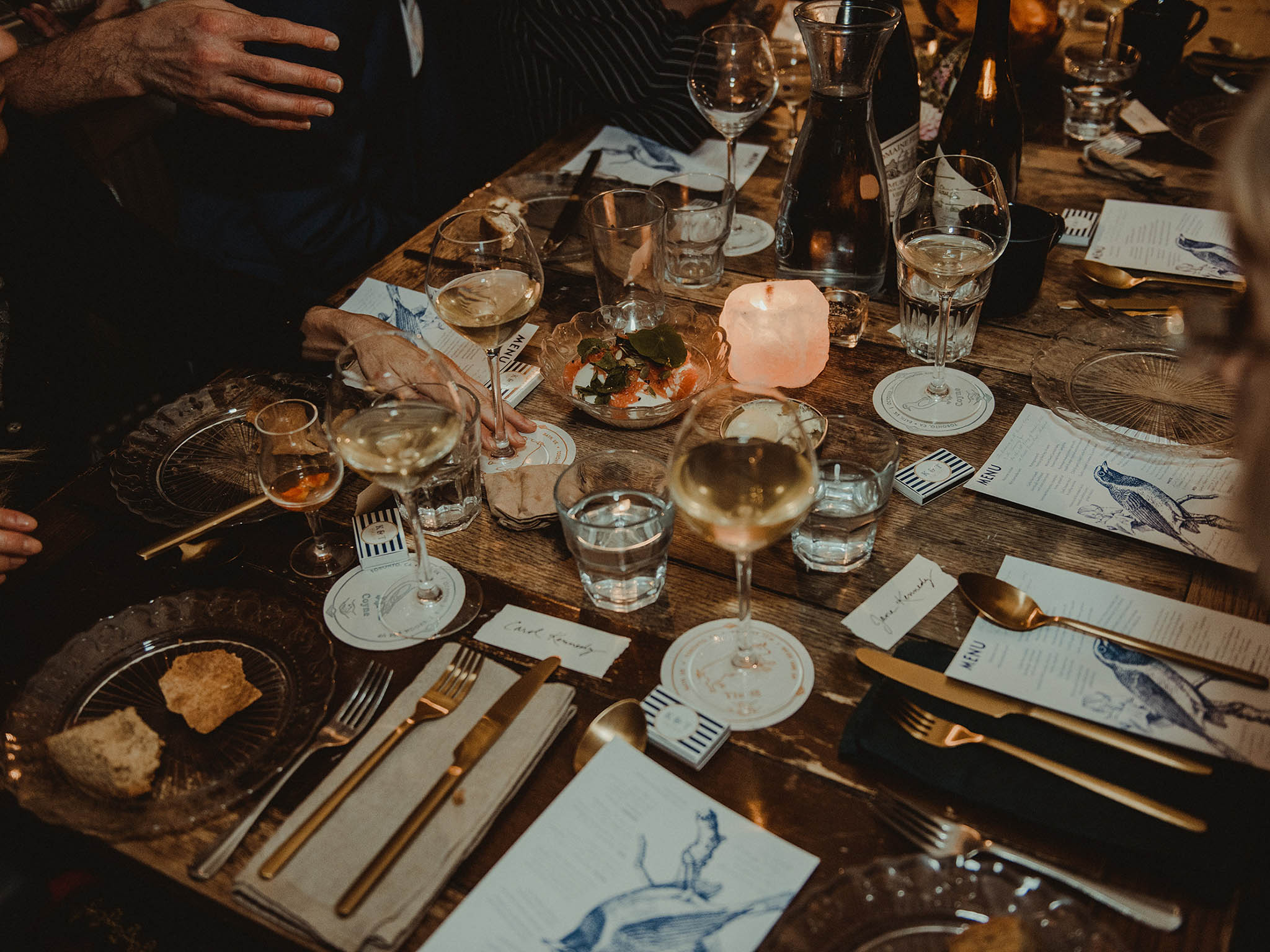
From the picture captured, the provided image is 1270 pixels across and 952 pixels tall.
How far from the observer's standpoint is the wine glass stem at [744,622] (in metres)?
0.85

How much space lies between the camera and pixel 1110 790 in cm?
76

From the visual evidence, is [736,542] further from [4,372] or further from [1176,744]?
[4,372]

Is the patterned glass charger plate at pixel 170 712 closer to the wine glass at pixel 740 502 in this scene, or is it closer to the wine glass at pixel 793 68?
the wine glass at pixel 740 502

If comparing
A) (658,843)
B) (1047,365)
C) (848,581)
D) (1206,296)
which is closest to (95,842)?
(658,843)

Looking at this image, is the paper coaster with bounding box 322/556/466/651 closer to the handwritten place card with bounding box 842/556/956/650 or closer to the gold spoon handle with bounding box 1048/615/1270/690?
the handwritten place card with bounding box 842/556/956/650

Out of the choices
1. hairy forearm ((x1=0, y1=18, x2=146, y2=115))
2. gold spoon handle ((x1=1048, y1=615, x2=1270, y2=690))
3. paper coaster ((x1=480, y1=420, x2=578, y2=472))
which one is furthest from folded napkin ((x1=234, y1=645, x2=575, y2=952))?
hairy forearm ((x1=0, y1=18, x2=146, y2=115))

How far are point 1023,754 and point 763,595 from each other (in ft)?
1.01

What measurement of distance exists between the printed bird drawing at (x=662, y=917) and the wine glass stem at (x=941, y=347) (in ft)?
2.59

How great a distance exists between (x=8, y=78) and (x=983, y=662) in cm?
211

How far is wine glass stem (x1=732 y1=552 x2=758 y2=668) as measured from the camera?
0.85 m

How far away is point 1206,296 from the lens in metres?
1.45

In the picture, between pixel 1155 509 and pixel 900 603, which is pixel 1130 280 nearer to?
pixel 1155 509

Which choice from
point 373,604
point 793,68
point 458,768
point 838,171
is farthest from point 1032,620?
point 793,68

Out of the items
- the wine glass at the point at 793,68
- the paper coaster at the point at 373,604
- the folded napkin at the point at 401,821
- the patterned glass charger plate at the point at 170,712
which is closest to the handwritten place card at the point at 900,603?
the folded napkin at the point at 401,821
